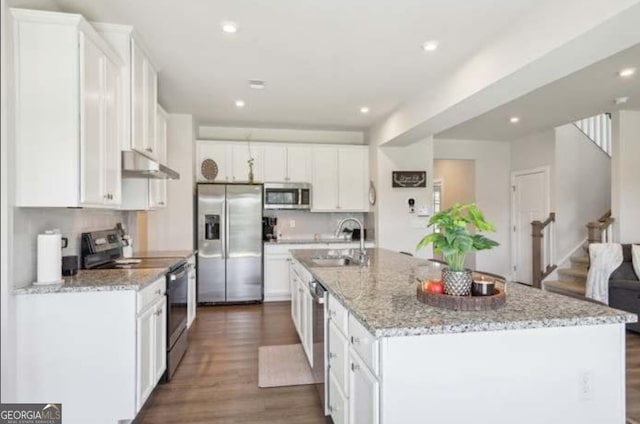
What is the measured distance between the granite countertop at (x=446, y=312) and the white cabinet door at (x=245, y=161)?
12.0 ft

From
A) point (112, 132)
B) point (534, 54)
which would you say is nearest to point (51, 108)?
point (112, 132)

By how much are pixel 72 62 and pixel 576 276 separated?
21.5 ft

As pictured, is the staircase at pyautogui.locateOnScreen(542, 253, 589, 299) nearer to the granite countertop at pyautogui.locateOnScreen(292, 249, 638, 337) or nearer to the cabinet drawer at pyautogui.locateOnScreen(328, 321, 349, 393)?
the granite countertop at pyautogui.locateOnScreen(292, 249, 638, 337)

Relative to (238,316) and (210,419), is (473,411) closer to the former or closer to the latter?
(210,419)

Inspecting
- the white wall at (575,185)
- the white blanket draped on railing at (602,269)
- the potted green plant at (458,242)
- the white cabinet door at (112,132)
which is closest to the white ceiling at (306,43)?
the white cabinet door at (112,132)

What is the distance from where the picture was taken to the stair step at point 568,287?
5184 mm

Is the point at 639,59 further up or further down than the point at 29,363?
further up

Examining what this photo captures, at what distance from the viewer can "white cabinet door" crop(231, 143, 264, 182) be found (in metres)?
5.67

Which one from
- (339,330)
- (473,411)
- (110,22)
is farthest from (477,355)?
(110,22)

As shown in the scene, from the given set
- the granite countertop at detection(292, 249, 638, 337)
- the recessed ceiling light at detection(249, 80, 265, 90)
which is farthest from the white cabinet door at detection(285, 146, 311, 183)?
the granite countertop at detection(292, 249, 638, 337)

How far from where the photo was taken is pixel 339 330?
2.03m

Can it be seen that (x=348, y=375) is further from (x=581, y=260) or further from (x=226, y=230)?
(x=581, y=260)

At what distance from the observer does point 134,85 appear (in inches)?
114

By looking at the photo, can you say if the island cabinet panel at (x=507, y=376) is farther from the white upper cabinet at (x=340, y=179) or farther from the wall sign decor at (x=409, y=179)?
the white upper cabinet at (x=340, y=179)
